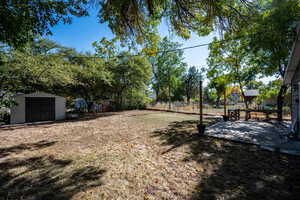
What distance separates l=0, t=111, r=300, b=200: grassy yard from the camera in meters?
2.18

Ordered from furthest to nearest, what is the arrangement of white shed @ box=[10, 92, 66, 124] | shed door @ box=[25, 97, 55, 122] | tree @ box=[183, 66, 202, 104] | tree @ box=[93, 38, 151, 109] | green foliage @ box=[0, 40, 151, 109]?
tree @ box=[183, 66, 202, 104] < tree @ box=[93, 38, 151, 109] < shed door @ box=[25, 97, 55, 122] < white shed @ box=[10, 92, 66, 124] < green foliage @ box=[0, 40, 151, 109]

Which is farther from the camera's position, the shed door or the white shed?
the shed door

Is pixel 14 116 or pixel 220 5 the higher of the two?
pixel 220 5

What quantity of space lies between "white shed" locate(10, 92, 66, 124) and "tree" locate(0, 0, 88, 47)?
8.17m

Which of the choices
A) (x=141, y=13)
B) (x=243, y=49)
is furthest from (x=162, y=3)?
(x=243, y=49)

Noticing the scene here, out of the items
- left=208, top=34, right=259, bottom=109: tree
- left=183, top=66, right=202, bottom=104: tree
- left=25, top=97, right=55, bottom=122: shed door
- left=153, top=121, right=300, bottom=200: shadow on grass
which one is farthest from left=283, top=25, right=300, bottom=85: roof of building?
left=183, top=66, right=202, bottom=104: tree

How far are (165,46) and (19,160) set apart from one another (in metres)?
29.6

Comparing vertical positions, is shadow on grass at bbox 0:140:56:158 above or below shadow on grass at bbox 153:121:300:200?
below

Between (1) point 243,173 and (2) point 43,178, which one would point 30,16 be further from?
(1) point 243,173

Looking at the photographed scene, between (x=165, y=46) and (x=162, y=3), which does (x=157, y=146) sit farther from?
(x=165, y=46)

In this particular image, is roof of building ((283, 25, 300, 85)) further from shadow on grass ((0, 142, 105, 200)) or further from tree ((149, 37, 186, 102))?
tree ((149, 37, 186, 102))

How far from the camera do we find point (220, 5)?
3293 millimetres

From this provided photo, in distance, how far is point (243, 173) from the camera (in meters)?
2.77

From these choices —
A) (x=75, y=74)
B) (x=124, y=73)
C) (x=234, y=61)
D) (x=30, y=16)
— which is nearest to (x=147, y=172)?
(x=30, y=16)
